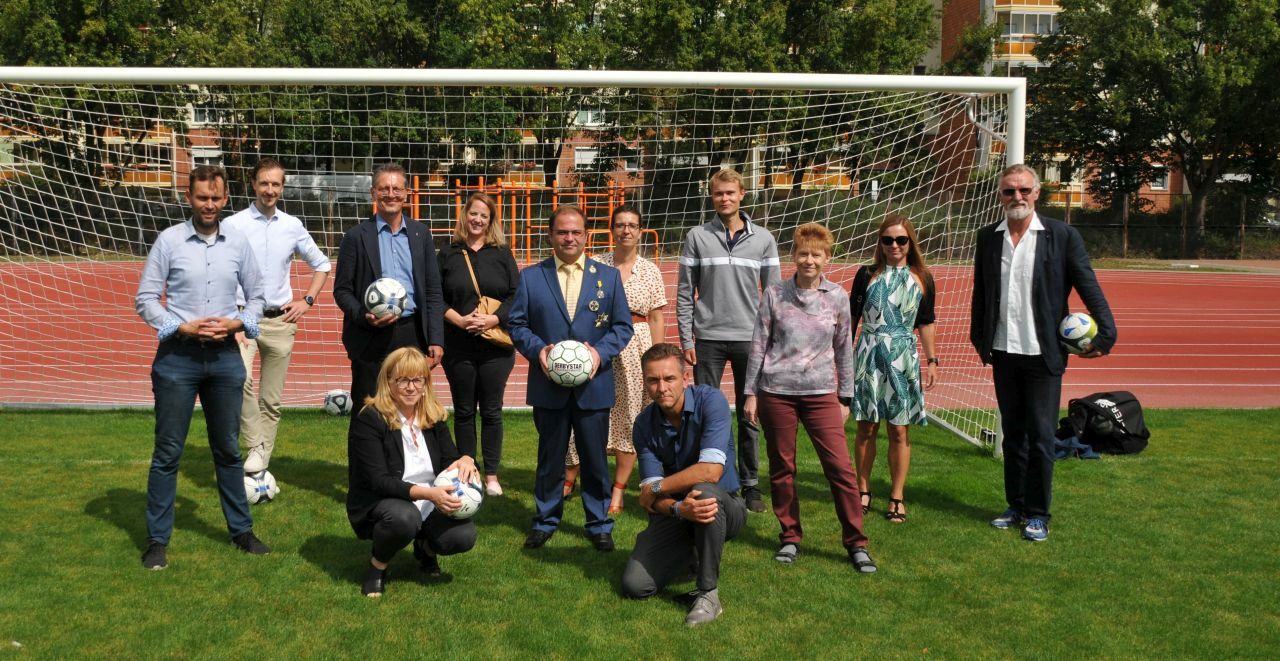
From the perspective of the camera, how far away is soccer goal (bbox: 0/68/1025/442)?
705 cm

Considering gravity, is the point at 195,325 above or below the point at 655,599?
above

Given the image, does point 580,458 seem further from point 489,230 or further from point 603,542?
point 489,230

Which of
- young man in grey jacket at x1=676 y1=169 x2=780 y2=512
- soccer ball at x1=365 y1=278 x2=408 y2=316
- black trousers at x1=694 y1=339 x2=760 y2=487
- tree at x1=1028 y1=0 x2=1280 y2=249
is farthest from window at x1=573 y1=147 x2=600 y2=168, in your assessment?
tree at x1=1028 y1=0 x2=1280 y2=249

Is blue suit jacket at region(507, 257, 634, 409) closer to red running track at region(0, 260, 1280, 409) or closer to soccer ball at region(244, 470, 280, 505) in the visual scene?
soccer ball at region(244, 470, 280, 505)

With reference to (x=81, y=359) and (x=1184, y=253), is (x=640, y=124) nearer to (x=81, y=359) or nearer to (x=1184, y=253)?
(x=81, y=359)

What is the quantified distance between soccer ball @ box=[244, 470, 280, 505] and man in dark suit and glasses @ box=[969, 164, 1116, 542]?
13.4ft

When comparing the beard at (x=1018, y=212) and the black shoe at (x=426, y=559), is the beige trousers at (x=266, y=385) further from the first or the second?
the beard at (x=1018, y=212)

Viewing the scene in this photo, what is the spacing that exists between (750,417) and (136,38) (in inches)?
1047

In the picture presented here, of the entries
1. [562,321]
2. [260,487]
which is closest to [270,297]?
[260,487]

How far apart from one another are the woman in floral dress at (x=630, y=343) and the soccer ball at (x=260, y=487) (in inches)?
66.9

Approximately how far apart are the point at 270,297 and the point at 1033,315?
167 inches

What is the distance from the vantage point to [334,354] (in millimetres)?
11383

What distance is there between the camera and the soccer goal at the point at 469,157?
705 cm

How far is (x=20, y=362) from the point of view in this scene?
1080cm
